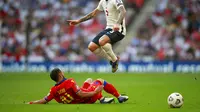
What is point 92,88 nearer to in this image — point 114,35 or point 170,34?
point 114,35

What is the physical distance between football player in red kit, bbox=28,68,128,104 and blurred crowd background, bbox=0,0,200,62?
Result: 18.2 metres

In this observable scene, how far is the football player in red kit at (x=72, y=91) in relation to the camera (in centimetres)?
1208

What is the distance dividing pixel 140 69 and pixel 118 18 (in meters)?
15.7

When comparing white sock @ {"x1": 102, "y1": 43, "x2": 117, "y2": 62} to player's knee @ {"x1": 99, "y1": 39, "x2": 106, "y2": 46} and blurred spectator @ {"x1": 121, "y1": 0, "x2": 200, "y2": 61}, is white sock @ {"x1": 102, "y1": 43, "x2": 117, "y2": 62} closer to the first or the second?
player's knee @ {"x1": 99, "y1": 39, "x2": 106, "y2": 46}

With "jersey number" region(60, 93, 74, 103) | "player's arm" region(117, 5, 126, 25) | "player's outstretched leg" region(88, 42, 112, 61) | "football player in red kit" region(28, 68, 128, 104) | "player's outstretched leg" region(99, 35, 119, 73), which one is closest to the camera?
"football player in red kit" region(28, 68, 128, 104)

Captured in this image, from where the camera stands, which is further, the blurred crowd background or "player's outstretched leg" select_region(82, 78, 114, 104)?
the blurred crowd background

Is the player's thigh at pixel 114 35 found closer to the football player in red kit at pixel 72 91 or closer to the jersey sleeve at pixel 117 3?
the jersey sleeve at pixel 117 3

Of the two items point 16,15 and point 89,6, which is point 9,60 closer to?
point 16,15

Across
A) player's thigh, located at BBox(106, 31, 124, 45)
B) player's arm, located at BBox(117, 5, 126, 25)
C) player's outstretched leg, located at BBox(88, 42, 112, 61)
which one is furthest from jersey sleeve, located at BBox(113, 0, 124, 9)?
player's outstretched leg, located at BBox(88, 42, 112, 61)

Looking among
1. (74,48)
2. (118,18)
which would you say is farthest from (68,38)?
(118,18)

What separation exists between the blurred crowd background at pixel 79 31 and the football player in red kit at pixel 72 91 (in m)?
18.2

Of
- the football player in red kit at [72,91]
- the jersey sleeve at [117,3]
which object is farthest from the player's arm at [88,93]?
the jersey sleeve at [117,3]

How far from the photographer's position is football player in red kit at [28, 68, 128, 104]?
12078 millimetres

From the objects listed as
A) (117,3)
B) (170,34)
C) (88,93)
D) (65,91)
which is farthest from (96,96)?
(170,34)
